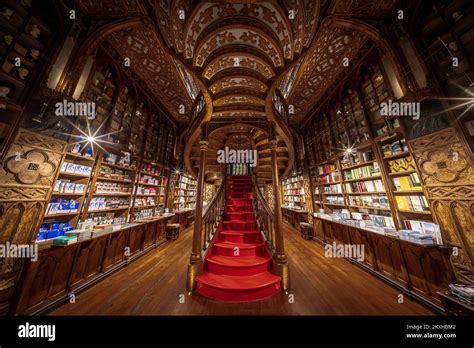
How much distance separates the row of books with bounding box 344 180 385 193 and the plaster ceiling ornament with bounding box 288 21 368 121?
9.78 ft

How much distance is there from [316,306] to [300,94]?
17.9ft

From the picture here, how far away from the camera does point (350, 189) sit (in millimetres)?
3805

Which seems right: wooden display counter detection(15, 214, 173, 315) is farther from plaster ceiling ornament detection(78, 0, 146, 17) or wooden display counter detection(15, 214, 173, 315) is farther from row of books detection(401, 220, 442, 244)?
row of books detection(401, 220, 442, 244)

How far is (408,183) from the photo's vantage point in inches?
101

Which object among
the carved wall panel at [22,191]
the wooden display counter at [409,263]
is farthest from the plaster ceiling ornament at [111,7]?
the wooden display counter at [409,263]

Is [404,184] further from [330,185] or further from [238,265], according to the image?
[238,265]

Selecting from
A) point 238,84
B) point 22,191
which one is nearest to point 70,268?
point 22,191

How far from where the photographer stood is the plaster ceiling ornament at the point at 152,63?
3.01m

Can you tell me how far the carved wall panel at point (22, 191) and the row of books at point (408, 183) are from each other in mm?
5916

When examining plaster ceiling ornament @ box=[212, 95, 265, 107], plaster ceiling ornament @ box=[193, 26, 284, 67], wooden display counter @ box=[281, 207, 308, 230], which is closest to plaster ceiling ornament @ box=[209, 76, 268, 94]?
plaster ceiling ornament @ box=[212, 95, 265, 107]

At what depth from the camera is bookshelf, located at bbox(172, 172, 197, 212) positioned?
20.3ft
